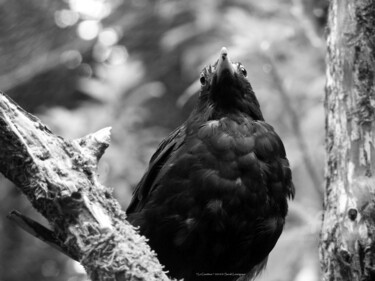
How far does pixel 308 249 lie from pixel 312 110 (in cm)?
98

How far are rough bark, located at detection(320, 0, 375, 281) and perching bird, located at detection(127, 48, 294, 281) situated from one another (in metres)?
0.33

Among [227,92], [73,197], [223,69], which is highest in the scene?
[223,69]

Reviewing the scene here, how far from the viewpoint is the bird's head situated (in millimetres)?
3775

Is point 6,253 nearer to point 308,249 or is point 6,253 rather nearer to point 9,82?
A: point 9,82

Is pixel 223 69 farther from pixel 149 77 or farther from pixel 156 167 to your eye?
pixel 149 77

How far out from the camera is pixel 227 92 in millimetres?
3779

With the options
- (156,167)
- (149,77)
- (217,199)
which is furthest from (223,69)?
(149,77)

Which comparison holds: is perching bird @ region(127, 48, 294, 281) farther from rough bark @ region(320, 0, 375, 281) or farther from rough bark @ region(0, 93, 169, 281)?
rough bark @ region(0, 93, 169, 281)

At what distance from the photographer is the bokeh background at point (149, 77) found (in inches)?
182

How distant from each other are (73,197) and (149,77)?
413 cm

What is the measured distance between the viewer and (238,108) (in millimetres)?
3805

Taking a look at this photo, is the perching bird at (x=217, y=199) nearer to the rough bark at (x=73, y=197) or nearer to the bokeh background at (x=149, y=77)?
the bokeh background at (x=149, y=77)

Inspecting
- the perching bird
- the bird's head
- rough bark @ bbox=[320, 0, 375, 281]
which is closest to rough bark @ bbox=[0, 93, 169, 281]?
the perching bird

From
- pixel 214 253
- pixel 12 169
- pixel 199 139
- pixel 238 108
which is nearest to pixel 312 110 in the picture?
pixel 238 108
